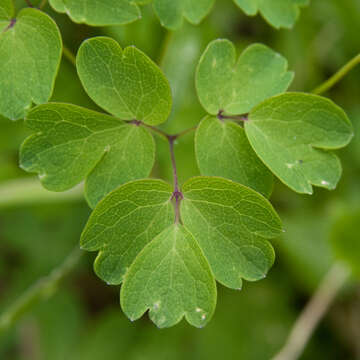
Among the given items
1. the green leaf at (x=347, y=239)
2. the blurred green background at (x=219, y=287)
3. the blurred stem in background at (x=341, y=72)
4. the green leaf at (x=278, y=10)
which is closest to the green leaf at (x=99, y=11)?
the green leaf at (x=278, y=10)

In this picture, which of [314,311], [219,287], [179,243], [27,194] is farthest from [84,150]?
[314,311]

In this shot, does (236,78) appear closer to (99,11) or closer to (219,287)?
(99,11)

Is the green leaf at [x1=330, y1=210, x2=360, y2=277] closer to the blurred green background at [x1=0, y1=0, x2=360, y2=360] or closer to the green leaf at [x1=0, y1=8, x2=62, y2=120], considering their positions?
the blurred green background at [x1=0, y1=0, x2=360, y2=360]

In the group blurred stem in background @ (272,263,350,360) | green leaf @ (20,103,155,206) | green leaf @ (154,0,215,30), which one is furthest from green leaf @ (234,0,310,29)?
blurred stem in background @ (272,263,350,360)

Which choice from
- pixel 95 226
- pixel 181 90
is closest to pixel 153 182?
pixel 95 226

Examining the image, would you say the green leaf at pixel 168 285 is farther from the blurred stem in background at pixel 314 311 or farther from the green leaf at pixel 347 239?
the green leaf at pixel 347 239

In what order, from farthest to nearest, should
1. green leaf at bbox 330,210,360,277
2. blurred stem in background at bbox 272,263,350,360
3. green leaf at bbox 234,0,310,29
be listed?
green leaf at bbox 330,210,360,277, blurred stem in background at bbox 272,263,350,360, green leaf at bbox 234,0,310,29
